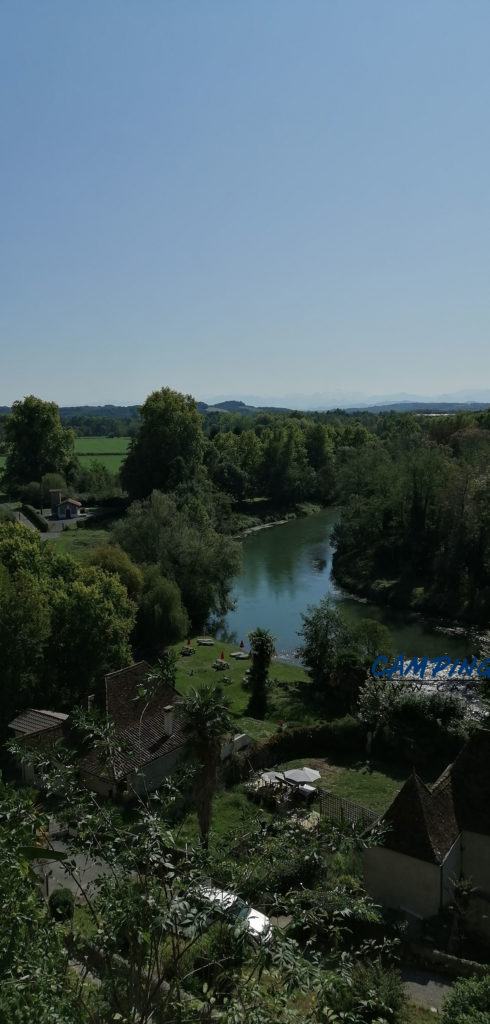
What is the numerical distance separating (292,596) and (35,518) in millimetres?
27884

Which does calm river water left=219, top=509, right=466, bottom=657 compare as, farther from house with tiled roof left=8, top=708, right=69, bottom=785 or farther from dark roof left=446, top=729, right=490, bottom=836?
dark roof left=446, top=729, right=490, bottom=836

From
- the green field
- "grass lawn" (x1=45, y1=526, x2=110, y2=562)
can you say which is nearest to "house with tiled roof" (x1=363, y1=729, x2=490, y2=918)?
"grass lawn" (x1=45, y1=526, x2=110, y2=562)

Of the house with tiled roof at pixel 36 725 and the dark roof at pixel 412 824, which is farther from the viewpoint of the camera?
the house with tiled roof at pixel 36 725

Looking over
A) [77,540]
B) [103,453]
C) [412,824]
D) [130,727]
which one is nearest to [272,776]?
[130,727]

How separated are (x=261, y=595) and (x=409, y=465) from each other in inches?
601

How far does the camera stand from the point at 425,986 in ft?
47.4

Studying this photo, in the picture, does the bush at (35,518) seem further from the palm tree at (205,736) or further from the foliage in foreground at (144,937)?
the foliage in foreground at (144,937)

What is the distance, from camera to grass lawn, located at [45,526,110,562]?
54.0m

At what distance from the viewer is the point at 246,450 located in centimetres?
9338

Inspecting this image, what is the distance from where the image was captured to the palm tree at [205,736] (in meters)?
18.0

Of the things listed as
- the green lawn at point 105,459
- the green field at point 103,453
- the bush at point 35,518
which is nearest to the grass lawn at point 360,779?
the bush at point 35,518

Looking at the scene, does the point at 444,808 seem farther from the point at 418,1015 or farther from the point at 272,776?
the point at 272,776

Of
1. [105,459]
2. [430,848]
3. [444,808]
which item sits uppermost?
[105,459]

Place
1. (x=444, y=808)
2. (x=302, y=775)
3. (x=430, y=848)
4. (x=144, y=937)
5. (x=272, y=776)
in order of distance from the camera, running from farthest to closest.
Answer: (x=272, y=776) < (x=302, y=775) < (x=444, y=808) < (x=430, y=848) < (x=144, y=937)
